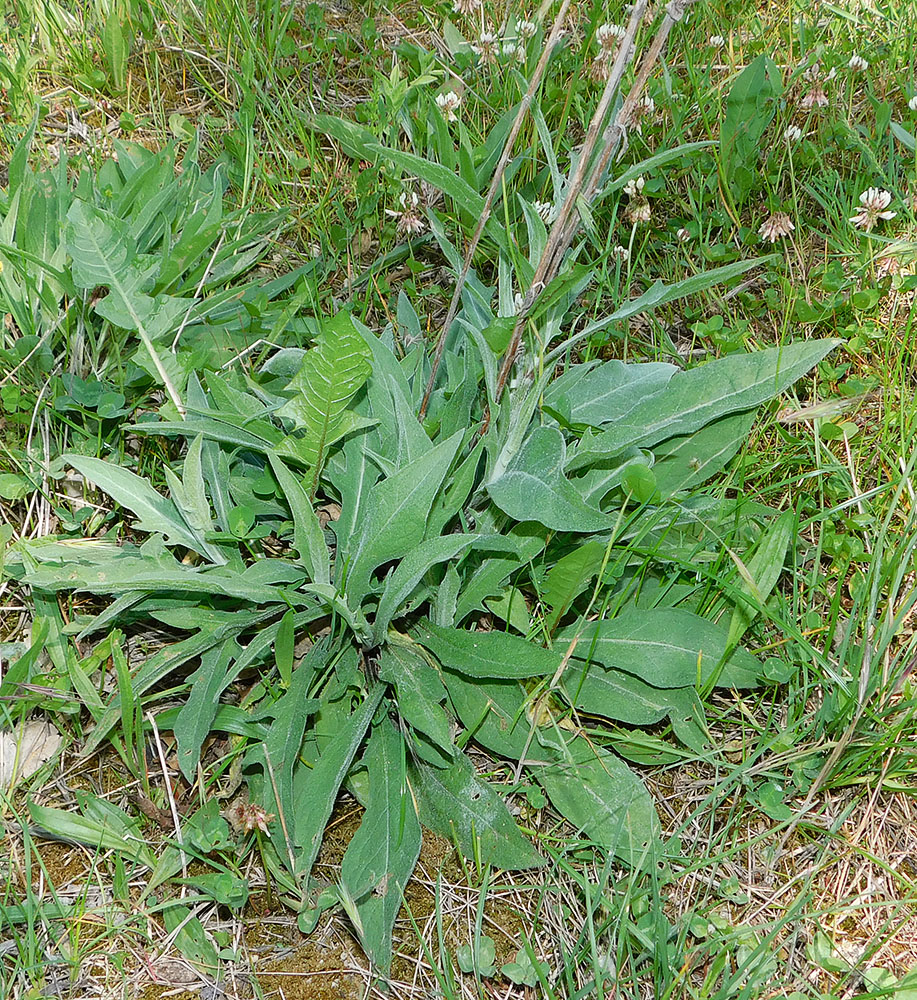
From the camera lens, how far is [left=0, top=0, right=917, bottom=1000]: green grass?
1.64 meters

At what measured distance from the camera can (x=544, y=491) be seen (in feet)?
5.78

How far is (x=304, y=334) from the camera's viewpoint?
95.7 inches

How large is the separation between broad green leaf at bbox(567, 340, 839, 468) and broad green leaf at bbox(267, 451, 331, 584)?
74cm

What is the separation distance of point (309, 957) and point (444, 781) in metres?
0.41

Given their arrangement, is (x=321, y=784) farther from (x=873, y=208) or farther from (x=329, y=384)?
(x=873, y=208)

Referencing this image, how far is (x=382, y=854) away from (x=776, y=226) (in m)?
1.98

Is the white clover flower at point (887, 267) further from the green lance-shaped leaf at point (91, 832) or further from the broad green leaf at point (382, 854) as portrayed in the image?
the green lance-shaped leaf at point (91, 832)

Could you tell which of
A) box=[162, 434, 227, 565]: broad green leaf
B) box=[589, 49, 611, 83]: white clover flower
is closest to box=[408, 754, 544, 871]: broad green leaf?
box=[162, 434, 227, 565]: broad green leaf

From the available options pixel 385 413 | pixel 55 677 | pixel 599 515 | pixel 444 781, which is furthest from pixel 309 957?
pixel 385 413

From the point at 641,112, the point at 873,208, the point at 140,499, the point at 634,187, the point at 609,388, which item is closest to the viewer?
the point at 140,499

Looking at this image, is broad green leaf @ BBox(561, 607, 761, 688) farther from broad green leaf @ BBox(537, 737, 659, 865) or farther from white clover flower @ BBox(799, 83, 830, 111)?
white clover flower @ BBox(799, 83, 830, 111)

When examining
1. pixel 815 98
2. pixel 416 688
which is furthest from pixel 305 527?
pixel 815 98

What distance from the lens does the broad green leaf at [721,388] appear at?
2008 mm

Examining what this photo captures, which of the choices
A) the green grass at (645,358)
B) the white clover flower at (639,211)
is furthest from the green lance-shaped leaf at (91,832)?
the white clover flower at (639,211)
